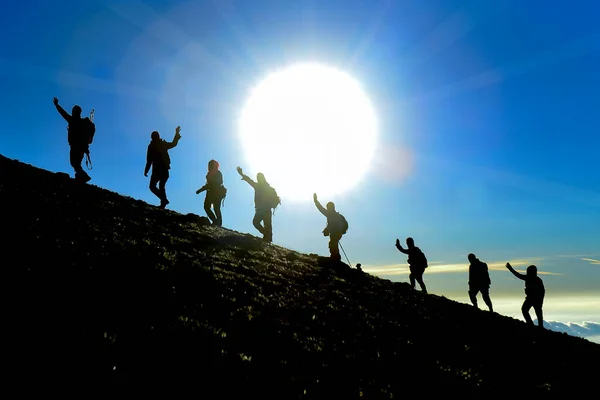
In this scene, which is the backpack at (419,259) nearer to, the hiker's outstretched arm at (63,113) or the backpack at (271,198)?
the backpack at (271,198)

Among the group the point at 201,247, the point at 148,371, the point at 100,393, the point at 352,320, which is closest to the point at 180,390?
the point at 148,371

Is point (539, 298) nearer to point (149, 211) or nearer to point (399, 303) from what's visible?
point (399, 303)

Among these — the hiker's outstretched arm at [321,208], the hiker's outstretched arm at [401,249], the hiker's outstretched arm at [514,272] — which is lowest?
the hiker's outstretched arm at [514,272]

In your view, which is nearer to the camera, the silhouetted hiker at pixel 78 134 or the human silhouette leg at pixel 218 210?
the silhouetted hiker at pixel 78 134

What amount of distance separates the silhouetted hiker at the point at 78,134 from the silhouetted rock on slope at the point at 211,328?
2.25 meters

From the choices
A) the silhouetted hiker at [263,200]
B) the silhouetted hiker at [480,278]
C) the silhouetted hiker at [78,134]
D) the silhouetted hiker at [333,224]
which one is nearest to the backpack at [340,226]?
the silhouetted hiker at [333,224]

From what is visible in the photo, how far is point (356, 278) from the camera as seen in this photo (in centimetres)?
2262

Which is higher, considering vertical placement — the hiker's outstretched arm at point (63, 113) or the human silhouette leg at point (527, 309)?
the hiker's outstretched arm at point (63, 113)

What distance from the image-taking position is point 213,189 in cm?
2448

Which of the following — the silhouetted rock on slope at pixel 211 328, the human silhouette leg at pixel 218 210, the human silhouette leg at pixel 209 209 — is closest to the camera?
the silhouetted rock on slope at pixel 211 328

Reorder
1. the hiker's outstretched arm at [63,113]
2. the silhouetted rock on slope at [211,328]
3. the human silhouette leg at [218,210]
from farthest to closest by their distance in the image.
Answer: the human silhouette leg at [218,210] < the hiker's outstretched arm at [63,113] < the silhouetted rock on slope at [211,328]

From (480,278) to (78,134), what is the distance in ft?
84.9

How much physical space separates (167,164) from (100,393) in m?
18.3

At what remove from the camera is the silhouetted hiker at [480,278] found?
2446 cm
